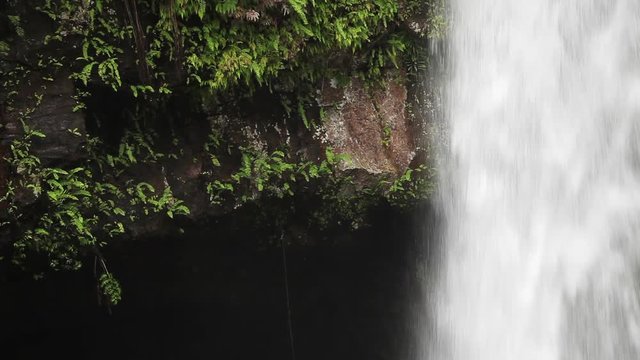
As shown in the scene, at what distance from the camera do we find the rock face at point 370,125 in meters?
5.03

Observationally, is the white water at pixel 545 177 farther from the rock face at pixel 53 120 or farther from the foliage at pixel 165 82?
the rock face at pixel 53 120

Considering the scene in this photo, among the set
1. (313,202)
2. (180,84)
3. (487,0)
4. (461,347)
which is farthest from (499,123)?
(180,84)

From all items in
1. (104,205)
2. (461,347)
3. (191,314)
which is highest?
(104,205)

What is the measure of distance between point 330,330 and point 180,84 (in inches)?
138

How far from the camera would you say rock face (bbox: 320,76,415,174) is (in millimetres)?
5031

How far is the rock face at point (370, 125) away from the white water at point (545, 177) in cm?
56

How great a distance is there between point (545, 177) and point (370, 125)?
5.64ft

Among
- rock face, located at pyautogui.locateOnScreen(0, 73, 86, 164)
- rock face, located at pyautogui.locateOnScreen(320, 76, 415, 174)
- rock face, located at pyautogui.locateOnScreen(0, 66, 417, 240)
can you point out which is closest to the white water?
rock face, located at pyautogui.locateOnScreen(320, 76, 415, 174)

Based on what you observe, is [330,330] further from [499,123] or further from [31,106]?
[31,106]

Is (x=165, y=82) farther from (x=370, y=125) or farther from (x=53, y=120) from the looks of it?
(x=370, y=125)

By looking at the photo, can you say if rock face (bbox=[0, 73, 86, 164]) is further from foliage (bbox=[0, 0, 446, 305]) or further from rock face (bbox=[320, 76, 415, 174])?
rock face (bbox=[320, 76, 415, 174])

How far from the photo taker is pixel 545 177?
4992 mm

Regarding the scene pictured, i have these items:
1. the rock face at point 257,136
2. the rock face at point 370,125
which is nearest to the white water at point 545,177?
the rock face at point 370,125

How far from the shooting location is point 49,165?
13.2 ft
